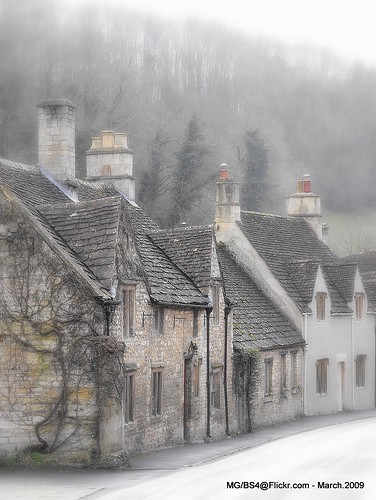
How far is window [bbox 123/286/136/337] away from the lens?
27.1 m

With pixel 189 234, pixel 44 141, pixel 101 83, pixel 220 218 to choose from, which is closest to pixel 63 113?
pixel 44 141

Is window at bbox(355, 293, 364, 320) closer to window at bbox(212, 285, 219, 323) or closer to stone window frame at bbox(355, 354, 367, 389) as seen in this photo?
stone window frame at bbox(355, 354, 367, 389)

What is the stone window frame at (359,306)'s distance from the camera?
49.5 meters

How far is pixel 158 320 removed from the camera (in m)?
29.8

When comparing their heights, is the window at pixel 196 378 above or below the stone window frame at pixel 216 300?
below

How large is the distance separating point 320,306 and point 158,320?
17.6 meters

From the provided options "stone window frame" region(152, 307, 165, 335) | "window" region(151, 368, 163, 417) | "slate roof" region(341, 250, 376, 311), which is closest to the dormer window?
"slate roof" region(341, 250, 376, 311)

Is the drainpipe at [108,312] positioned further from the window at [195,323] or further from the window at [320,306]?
the window at [320,306]

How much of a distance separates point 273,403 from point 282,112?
97306mm

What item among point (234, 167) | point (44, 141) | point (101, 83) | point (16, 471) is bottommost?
point (16, 471)

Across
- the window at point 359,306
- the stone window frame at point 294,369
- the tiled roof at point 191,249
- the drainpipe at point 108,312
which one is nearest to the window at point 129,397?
the drainpipe at point 108,312

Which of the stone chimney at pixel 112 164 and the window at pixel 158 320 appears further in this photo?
the stone chimney at pixel 112 164

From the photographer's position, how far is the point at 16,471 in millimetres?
24344

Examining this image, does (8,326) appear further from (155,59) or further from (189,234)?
(155,59)
